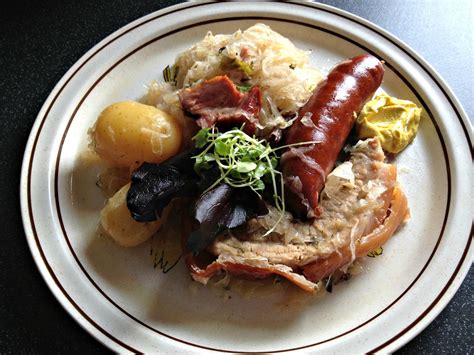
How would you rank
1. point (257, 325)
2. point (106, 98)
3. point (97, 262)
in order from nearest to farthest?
1. point (257, 325)
2. point (97, 262)
3. point (106, 98)

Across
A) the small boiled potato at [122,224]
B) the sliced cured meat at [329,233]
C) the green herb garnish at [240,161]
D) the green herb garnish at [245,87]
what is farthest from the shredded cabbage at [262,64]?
the small boiled potato at [122,224]

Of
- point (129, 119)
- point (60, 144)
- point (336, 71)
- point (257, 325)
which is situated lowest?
point (257, 325)

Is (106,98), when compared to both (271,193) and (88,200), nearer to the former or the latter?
(88,200)

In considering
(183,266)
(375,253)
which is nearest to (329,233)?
(375,253)

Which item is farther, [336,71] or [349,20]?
[349,20]

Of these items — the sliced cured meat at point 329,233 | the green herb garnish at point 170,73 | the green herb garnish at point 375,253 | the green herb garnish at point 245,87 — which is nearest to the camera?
the sliced cured meat at point 329,233

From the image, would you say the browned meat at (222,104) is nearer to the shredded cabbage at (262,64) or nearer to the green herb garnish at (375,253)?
the shredded cabbage at (262,64)

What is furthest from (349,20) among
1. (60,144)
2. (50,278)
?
(50,278)
